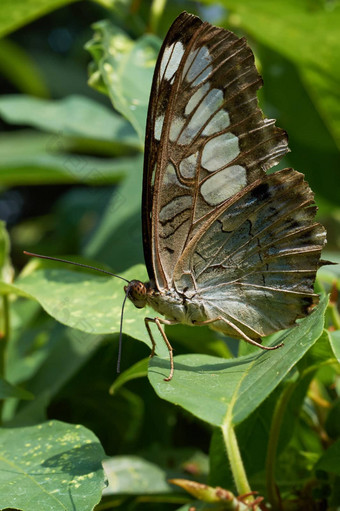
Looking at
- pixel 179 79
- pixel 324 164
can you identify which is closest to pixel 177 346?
pixel 179 79

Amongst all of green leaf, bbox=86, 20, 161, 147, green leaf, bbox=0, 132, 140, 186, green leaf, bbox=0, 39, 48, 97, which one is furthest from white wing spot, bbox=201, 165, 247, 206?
green leaf, bbox=0, 39, 48, 97

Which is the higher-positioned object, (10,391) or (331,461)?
(10,391)

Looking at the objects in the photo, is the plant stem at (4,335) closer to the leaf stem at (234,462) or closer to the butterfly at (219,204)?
the butterfly at (219,204)

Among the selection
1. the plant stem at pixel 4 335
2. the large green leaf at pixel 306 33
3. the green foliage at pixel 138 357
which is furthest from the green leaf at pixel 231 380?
the large green leaf at pixel 306 33

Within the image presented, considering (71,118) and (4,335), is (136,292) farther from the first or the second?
(71,118)

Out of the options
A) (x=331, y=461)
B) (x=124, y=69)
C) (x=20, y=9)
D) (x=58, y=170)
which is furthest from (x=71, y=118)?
(x=331, y=461)

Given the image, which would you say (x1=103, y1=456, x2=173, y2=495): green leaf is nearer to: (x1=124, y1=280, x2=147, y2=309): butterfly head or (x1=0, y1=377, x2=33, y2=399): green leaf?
(x1=0, y1=377, x2=33, y2=399): green leaf

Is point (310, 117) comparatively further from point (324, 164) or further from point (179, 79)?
point (179, 79)
